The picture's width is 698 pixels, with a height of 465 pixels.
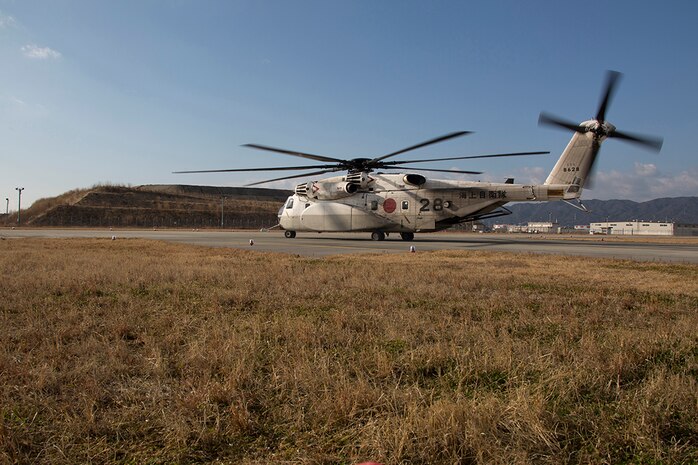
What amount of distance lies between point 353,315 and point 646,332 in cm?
376

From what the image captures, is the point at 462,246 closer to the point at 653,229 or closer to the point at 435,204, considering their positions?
A: the point at 435,204

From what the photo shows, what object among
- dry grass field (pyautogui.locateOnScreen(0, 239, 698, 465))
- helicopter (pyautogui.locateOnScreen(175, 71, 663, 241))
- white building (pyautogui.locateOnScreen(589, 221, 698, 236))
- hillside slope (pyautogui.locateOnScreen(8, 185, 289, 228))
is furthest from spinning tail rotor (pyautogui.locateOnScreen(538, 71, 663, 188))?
white building (pyautogui.locateOnScreen(589, 221, 698, 236))

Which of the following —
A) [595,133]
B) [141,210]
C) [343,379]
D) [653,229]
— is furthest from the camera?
[653,229]

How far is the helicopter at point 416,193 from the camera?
25.6 meters

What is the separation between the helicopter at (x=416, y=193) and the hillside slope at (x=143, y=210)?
222ft

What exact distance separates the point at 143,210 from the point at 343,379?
106846 millimetres

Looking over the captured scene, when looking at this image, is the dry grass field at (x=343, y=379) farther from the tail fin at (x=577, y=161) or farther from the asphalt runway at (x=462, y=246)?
the tail fin at (x=577, y=161)

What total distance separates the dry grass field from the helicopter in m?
16.6

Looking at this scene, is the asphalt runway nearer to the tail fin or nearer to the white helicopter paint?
the white helicopter paint

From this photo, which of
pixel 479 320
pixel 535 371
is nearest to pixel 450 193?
pixel 479 320

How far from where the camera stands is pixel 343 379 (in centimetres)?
371

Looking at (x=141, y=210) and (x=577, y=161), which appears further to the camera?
(x=141, y=210)

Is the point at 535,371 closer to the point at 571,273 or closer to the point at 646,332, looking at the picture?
the point at 646,332

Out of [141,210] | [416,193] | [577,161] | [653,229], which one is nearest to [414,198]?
[416,193]
